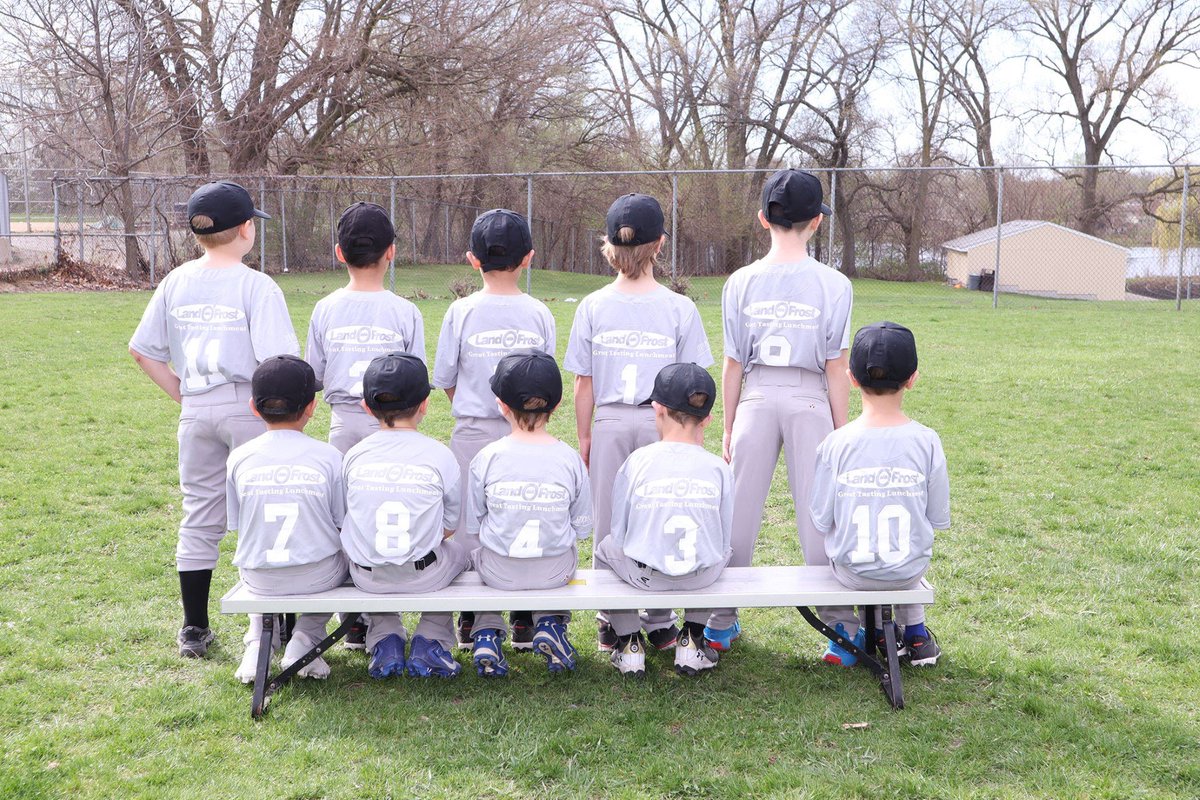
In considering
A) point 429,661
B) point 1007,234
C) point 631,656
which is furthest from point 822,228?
point 429,661

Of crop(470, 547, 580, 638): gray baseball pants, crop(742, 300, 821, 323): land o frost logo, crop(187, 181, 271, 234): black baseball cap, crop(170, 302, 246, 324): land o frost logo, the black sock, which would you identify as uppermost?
crop(187, 181, 271, 234): black baseball cap

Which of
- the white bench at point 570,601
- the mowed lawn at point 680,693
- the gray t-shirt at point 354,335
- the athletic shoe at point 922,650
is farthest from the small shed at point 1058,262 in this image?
the gray t-shirt at point 354,335

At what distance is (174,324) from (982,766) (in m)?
3.44

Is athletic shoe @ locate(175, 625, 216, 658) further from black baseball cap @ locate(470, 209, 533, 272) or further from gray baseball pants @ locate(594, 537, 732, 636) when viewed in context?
black baseball cap @ locate(470, 209, 533, 272)

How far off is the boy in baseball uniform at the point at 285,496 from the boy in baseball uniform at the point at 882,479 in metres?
1.85

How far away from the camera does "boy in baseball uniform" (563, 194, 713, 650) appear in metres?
4.21

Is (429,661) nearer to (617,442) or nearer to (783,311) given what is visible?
(617,442)

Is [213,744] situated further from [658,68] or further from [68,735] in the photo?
[658,68]

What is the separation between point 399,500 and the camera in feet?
12.3

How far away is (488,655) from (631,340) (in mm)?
1381

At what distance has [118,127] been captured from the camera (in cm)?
2191

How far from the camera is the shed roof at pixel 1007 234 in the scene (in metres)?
31.5

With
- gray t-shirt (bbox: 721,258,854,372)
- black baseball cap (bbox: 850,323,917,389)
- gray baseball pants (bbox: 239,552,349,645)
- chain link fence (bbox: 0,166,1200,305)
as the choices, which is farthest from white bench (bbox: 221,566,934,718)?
chain link fence (bbox: 0,166,1200,305)

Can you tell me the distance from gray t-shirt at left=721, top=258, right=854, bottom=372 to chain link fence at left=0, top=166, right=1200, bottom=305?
2019cm
